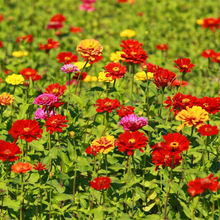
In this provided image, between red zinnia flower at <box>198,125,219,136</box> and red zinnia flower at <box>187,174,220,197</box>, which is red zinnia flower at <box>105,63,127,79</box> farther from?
red zinnia flower at <box>187,174,220,197</box>

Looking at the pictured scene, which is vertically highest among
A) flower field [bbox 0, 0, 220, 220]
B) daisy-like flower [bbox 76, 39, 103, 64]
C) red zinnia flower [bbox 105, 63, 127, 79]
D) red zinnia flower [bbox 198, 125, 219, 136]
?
daisy-like flower [bbox 76, 39, 103, 64]

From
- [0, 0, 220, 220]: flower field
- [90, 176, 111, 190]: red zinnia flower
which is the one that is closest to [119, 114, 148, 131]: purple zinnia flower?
[0, 0, 220, 220]: flower field

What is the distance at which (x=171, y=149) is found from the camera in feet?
8.19

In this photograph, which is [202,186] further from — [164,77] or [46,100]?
[46,100]

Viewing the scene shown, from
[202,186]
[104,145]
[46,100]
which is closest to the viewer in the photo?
[202,186]

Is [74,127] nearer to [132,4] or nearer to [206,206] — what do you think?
[206,206]

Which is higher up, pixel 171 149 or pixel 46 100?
pixel 46 100

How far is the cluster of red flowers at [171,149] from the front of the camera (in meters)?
2.49

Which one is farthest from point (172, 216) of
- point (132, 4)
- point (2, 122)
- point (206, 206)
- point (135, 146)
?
point (132, 4)

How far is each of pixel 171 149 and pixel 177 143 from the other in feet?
0.20

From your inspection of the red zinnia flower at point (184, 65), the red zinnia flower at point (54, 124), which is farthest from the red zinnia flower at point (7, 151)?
the red zinnia flower at point (184, 65)

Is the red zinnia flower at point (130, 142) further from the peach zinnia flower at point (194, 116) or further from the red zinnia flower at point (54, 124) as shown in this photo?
the red zinnia flower at point (54, 124)

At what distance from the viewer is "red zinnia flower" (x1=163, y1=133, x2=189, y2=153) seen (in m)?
2.49

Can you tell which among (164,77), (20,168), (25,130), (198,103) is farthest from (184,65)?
(20,168)
